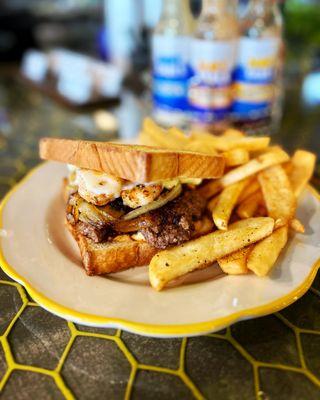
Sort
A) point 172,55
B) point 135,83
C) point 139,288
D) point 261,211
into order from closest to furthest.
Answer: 1. point 139,288
2. point 261,211
3. point 172,55
4. point 135,83

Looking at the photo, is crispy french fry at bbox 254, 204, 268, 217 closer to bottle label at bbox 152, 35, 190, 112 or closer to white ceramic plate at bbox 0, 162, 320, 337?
white ceramic plate at bbox 0, 162, 320, 337

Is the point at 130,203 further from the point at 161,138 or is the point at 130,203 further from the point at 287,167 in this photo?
the point at 287,167

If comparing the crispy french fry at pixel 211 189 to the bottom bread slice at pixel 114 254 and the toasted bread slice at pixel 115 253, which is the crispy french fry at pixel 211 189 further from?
the bottom bread slice at pixel 114 254

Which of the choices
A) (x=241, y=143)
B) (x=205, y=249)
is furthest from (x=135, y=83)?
(x=205, y=249)

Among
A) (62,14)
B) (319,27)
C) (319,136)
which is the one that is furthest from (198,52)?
(62,14)

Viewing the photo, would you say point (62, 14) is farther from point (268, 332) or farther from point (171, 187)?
point (268, 332)

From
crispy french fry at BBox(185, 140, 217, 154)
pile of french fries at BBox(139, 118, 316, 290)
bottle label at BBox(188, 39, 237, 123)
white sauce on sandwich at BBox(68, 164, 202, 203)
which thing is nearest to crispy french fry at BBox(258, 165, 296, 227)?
pile of french fries at BBox(139, 118, 316, 290)

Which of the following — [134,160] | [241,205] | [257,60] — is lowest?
[241,205]

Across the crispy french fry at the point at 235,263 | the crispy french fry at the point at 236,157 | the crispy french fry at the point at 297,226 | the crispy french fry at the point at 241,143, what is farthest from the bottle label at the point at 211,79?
the crispy french fry at the point at 235,263

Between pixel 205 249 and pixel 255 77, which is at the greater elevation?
pixel 255 77

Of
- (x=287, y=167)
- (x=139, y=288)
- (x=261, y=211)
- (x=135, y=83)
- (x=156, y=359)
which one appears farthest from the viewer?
(x=135, y=83)
